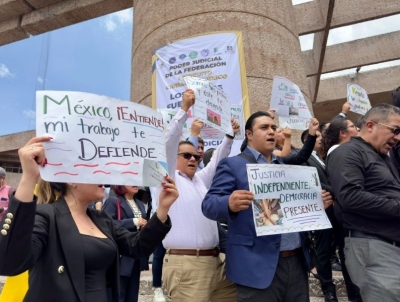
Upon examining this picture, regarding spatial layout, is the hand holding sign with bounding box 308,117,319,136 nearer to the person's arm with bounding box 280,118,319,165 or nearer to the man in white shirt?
the person's arm with bounding box 280,118,319,165

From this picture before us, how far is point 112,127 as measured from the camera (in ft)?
5.73

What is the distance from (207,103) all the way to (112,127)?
4.84 ft

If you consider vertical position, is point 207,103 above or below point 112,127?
above

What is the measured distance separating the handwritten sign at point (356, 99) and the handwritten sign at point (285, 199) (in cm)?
292

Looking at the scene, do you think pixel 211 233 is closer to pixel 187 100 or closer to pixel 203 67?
pixel 187 100

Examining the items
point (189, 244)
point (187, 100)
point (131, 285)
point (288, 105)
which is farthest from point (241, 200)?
point (288, 105)

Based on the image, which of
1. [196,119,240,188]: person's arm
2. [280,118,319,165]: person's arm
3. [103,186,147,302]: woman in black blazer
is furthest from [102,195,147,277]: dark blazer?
[280,118,319,165]: person's arm

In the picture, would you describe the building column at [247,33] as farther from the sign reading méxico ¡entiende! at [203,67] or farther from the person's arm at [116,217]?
the person's arm at [116,217]

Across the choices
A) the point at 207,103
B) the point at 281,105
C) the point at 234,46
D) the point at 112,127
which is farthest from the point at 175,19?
the point at 112,127

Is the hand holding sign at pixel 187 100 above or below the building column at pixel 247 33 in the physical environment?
below

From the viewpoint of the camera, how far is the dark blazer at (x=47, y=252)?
1.35 meters

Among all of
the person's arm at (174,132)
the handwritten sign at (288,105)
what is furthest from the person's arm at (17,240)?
the handwritten sign at (288,105)

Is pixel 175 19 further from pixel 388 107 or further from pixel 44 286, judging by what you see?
pixel 44 286

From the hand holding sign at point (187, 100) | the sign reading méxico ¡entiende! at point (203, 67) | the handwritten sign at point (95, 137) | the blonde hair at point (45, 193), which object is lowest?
the blonde hair at point (45, 193)
